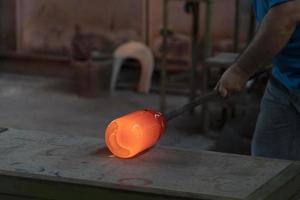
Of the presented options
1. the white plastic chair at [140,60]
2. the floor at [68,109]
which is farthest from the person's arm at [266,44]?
the white plastic chair at [140,60]

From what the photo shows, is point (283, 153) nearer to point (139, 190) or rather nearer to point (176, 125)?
point (139, 190)

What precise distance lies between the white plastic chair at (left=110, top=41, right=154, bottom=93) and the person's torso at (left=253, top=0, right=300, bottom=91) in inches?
161

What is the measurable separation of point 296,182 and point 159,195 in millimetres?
477

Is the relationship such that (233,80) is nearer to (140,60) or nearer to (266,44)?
(266,44)

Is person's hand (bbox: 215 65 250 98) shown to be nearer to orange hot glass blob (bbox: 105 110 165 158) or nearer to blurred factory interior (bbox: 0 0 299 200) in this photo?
orange hot glass blob (bbox: 105 110 165 158)

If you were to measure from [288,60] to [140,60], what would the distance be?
167 inches

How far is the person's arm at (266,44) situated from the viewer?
97.0 inches

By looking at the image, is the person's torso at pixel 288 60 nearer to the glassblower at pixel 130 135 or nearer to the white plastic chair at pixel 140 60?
the glassblower at pixel 130 135

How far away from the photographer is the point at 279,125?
287cm

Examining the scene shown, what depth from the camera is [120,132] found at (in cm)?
244

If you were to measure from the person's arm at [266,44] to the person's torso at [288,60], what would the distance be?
0.54 ft

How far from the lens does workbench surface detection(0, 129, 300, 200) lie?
213 centimetres

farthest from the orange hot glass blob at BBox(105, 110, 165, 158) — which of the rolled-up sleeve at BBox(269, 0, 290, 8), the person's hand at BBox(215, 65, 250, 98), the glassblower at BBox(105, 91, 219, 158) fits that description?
the rolled-up sleeve at BBox(269, 0, 290, 8)

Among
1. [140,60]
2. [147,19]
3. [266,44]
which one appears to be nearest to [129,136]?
[266,44]
